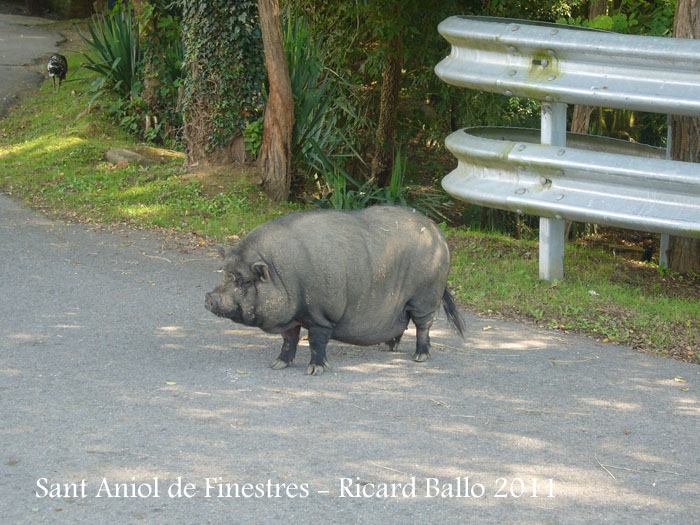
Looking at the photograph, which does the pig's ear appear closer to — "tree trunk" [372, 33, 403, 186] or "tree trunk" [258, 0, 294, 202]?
"tree trunk" [258, 0, 294, 202]

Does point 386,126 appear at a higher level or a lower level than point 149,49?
lower

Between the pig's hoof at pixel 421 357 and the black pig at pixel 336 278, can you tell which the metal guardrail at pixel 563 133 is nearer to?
the black pig at pixel 336 278

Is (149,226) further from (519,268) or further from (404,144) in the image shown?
(404,144)

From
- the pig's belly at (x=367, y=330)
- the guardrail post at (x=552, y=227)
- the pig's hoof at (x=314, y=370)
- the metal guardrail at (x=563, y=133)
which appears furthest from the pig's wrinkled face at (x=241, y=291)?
the guardrail post at (x=552, y=227)

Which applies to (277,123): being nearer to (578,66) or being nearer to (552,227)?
(552,227)

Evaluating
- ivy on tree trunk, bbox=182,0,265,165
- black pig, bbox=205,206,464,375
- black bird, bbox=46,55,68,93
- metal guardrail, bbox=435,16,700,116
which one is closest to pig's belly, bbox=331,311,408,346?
black pig, bbox=205,206,464,375

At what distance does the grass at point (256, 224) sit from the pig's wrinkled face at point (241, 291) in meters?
2.18

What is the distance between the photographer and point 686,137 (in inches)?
309

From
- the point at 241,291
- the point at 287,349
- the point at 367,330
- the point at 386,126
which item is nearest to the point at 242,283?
the point at 241,291

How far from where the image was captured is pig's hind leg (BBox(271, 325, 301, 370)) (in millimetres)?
5633

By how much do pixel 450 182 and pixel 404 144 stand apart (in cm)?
717

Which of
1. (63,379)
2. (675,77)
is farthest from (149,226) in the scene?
(675,77)

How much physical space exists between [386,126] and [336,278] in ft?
27.0

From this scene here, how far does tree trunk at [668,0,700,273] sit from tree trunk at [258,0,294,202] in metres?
4.29
